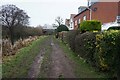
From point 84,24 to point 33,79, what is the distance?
39.9 ft

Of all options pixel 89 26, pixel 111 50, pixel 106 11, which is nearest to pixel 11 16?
pixel 106 11

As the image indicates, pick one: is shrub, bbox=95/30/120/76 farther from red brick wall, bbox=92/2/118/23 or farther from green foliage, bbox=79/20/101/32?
red brick wall, bbox=92/2/118/23

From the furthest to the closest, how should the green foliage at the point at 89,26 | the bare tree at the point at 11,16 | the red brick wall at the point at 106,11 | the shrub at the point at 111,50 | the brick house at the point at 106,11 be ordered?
the bare tree at the point at 11,16 → the red brick wall at the point at 106,11 → the brick house at the point at 106,11 → the green foliage at the point at 89,26 → the shrub at the point at 111,50

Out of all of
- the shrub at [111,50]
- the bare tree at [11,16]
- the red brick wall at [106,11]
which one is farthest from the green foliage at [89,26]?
the bare tree at [11,16]

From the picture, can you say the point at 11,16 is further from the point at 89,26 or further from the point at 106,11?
the point at 89,26

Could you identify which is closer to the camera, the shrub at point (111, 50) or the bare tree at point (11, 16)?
the shrub at point (111, 50)

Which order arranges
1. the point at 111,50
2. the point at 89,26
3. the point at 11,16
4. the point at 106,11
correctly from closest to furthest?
the point at 111,50
the point at 89,26
the point at 106,11
the point at 11,16

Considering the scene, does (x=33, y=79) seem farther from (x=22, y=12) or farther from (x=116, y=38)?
(x=22, y=12)

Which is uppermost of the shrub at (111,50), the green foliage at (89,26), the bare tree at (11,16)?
the bare tree at (11,16)

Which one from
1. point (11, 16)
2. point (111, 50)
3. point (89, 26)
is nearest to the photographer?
point (111, 50)

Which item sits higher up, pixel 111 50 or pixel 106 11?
pixel 106 11

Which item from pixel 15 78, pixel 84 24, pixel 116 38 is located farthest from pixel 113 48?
pixel 84 24

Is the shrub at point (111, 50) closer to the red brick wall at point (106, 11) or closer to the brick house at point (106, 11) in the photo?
the brick house at point (106, 11)

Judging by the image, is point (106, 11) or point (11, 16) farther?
point (11, 16)
